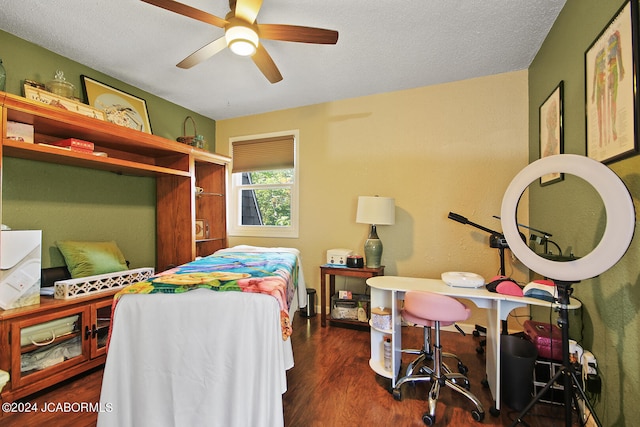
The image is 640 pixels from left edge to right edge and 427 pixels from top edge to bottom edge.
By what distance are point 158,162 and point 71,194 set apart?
90cm

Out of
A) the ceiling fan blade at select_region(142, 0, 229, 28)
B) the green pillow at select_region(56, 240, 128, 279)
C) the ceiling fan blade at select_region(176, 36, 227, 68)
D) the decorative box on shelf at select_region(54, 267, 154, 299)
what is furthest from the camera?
the green pillow at select_region(56, 240, 128, 279)

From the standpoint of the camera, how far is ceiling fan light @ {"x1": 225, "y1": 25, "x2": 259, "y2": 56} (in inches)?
62.7

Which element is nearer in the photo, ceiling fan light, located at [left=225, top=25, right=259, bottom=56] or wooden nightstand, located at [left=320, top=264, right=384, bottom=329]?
ceiling fan light, located at [left=225, top=25, right=259, bottom=56]

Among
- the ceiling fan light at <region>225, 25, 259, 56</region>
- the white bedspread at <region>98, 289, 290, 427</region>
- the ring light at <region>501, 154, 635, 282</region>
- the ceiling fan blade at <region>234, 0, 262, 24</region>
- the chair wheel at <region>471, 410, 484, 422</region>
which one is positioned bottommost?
the chair wheel at <region>471, 410, 484, 422</region>

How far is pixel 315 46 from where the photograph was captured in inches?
86.7

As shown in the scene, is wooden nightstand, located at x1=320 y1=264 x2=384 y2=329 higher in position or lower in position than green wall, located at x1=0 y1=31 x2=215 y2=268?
lower

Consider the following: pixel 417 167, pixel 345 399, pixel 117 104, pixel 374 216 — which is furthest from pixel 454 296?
pixel 117 104

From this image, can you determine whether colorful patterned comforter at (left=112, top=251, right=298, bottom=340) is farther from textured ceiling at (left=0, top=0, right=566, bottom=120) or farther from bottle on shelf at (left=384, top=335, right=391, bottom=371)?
textured ceiling at (left=0, top=0, right=566, bottom=120)

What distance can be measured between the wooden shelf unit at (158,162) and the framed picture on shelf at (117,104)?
0.91ft

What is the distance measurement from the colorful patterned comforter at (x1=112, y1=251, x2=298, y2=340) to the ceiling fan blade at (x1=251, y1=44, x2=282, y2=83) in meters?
1.46

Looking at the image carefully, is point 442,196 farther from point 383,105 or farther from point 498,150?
point 383,105

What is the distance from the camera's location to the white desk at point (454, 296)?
5.41 ft

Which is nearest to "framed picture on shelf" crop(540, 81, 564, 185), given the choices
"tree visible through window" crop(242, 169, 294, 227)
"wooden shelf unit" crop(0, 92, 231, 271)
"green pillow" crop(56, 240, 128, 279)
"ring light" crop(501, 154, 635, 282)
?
"ring light" crop(501, 154, 635, 282)

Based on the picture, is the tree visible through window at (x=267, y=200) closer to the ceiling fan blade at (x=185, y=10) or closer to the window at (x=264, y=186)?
the window at (x=264, y=186)
